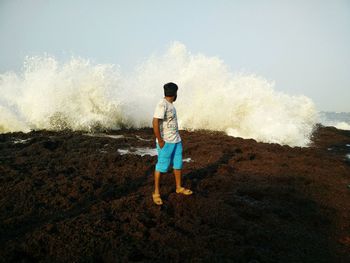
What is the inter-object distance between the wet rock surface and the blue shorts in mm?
497

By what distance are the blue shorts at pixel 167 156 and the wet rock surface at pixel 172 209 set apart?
50 cm

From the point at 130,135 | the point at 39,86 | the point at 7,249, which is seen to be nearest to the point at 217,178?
the point at 7,249

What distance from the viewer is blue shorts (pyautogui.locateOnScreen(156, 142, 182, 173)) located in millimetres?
4387

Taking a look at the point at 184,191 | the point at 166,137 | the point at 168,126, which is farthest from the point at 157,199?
the point at 168,126

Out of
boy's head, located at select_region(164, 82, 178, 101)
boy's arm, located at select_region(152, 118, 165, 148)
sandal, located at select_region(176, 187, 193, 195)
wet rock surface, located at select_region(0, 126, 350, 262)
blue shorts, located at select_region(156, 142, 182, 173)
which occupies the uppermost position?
boy's head, located at select_region(164, 82, 178, 101)

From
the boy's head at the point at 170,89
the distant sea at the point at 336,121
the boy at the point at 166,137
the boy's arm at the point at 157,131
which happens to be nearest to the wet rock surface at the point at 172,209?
the boy at the point at 166,137

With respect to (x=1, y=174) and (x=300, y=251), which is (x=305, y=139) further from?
(x=1, y=174)

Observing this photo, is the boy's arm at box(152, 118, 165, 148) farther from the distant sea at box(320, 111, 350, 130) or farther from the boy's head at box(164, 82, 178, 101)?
the distant sea at box(320, 111, 350, 130)

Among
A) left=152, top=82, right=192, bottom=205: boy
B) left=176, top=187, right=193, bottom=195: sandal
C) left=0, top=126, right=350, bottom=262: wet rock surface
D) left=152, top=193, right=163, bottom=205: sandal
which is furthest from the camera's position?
left=176, top=187, right=193, bottom=195: sandal

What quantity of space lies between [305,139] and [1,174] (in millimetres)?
9555

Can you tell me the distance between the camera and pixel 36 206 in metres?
4.23

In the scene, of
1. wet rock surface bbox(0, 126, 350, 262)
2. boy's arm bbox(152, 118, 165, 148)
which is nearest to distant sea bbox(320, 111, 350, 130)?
wet rock surface bbox(0, 126, 350, 262)

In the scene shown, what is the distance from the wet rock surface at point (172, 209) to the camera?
3.08 meters

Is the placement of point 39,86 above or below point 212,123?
above
